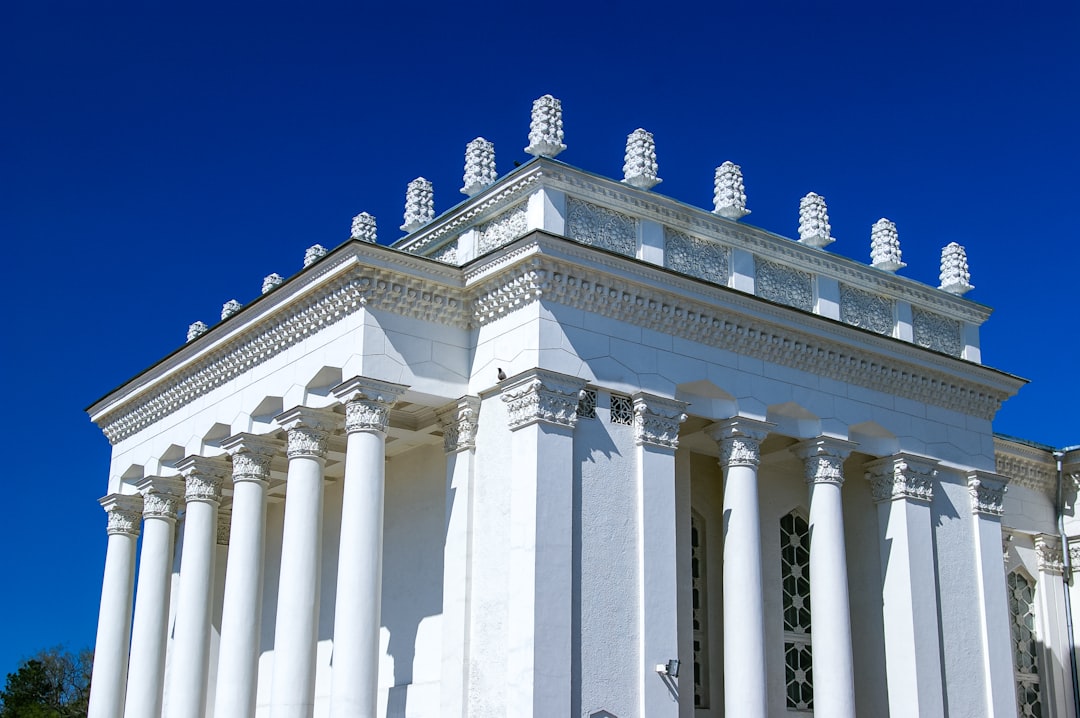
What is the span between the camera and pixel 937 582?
23547 millimetres

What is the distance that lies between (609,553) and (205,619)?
7826mm

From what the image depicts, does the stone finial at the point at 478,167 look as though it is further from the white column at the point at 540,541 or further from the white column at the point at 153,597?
the white column at the point at 153,597

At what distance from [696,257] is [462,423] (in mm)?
4714

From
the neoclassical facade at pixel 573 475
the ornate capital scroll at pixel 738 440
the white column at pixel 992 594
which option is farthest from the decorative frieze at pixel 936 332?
the ornate capital scroll at pixel 738 440

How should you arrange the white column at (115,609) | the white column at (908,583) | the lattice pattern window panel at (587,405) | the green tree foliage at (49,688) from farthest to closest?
1. the green tree foliage at (49,688)
2. the white column at (115,609)
3. the white column at (908,583)
4. the lattice pattern window panel at (587,405)

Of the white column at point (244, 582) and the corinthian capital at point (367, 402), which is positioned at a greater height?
the corinthian capital at point (367, 402)

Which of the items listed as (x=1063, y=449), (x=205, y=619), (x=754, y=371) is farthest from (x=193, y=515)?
(x=1063, y=449)

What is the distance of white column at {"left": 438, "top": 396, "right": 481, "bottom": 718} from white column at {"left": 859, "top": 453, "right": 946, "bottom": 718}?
25.5 ft

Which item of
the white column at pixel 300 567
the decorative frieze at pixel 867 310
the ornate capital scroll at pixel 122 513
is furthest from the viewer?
the ornate capital scroll at pixel 122 513

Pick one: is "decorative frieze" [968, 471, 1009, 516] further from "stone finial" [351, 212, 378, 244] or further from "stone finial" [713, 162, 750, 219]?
"stone finial" [351, 212, 378, 244]

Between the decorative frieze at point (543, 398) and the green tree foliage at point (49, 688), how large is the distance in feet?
131

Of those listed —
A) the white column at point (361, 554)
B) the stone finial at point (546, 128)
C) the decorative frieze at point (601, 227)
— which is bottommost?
the white column at point (361, 554)

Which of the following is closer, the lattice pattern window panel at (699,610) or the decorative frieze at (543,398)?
the decorative frieze at (543,398)

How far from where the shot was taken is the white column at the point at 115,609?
25.9 m
